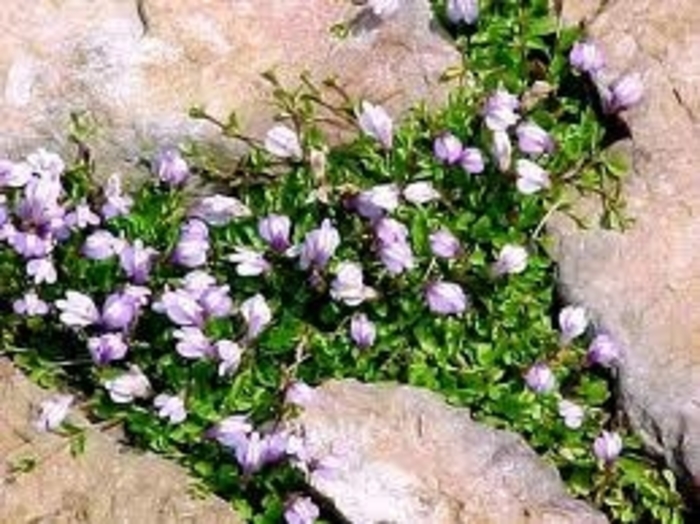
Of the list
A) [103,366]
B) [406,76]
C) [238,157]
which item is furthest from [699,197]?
[103,366]

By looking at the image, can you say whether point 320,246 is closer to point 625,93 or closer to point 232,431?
point 232,431

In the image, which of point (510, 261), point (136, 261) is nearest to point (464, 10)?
point (510, 261)

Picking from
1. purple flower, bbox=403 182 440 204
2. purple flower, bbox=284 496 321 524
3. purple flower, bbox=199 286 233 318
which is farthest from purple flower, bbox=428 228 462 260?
purple flower, bbox=284 496 321 524

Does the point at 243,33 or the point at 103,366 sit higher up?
the point at 243,33

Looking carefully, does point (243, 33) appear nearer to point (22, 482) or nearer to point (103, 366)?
point (103, 366)

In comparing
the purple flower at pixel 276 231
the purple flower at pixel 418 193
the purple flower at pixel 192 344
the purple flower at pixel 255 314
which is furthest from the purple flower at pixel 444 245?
the purple flower at pixel 192 344

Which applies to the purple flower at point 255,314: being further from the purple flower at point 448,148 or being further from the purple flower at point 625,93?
the purple flower at point 625,93
